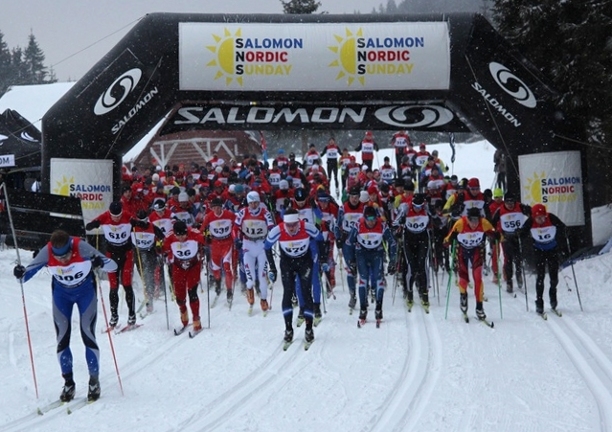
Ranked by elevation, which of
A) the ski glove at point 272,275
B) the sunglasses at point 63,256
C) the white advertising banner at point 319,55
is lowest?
the ski glove at point 272,275

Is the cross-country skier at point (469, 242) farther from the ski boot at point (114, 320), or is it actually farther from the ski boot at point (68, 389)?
the ski boot at point (68, 389)

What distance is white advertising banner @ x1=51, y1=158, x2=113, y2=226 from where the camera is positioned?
1577cm

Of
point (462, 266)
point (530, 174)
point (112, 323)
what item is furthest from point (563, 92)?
point (112, 323)

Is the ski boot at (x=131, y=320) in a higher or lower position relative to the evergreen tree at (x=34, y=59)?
lower

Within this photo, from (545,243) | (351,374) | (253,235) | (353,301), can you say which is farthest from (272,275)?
(545,243)

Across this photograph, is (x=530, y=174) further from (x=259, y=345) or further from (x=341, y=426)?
(x=341, y=426)

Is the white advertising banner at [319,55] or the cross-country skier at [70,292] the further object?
the white advertising banner at [319,55]

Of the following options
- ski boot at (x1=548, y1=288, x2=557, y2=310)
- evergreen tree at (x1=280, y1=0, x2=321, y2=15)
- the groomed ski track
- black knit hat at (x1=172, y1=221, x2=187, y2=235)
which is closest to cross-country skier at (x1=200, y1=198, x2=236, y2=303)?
the groomed ski track

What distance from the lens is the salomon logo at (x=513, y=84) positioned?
50.3ft

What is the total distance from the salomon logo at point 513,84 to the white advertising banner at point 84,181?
29.5 ft

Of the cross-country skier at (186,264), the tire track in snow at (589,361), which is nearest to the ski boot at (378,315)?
the tire track in snow at (589,361)

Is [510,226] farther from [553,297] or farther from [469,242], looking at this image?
[469,242]

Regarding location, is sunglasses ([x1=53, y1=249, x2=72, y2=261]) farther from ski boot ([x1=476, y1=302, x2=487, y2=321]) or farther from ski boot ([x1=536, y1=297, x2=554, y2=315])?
ski boot ([x1=536, y1=297, x2=554, y2=315])

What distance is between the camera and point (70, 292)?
8.06 m
